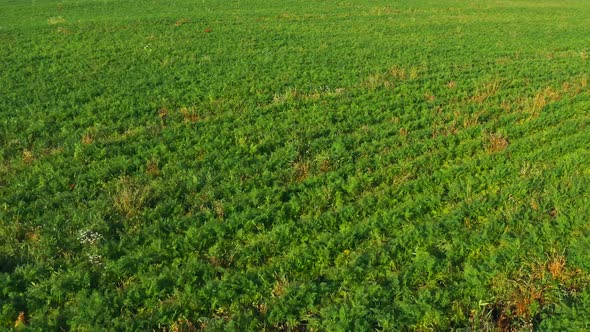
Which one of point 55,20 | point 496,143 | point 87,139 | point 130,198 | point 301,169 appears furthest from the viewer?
point 55,20

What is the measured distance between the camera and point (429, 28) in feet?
96.3

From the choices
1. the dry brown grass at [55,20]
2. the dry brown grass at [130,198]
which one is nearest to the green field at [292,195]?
the dry brown grass at [130,198]

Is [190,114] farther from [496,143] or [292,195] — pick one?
[496,143]

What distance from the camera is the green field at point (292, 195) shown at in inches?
226

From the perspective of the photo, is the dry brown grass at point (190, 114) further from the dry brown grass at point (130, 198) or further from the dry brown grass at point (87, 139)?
the dry brown grass at point (130, 198)

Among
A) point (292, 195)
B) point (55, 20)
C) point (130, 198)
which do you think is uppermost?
point (55, 20)

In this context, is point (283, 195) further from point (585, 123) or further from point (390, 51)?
point (390, 51)

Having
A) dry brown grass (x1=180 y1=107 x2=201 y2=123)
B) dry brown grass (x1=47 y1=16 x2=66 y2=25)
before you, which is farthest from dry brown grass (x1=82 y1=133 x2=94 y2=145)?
dry brown grass (x1=47 y1=16 x2=66 y2=25)

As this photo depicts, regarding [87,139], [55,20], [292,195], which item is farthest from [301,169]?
[55,20]

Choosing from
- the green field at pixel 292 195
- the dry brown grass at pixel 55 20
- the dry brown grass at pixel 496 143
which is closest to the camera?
the green field at pixel 292 195

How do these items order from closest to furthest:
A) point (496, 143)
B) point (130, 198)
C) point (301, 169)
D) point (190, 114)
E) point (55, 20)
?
point (130, 198) < point (301, 169) < point (496, 143) < point (190, 114) < point (55, 20)

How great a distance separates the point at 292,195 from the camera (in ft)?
27.3

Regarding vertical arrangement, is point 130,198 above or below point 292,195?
above

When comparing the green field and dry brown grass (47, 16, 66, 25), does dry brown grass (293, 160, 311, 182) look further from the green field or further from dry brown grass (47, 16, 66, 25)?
dry brown grass (47, 16, 66, 25)
